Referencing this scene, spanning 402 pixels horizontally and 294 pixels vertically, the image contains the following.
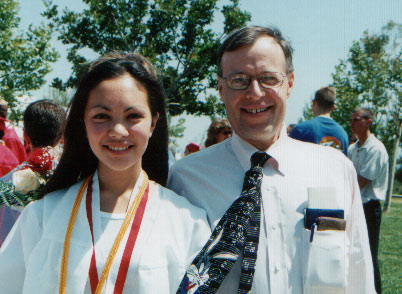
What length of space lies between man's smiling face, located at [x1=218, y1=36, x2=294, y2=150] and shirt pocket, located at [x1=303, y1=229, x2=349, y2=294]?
53cm

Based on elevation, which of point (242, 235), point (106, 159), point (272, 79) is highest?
point (272, 79)

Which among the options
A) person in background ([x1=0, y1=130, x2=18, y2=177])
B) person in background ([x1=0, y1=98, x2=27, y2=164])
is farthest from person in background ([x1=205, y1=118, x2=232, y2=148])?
person in background ([x1=0, y1=130, x2=18, y2=177])

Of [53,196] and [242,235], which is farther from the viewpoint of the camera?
[53,196]

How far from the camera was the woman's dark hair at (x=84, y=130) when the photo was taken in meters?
2.26

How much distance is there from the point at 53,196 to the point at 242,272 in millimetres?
933

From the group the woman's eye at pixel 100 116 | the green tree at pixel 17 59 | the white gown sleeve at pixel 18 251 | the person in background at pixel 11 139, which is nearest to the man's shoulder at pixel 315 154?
the woman's eye at pixel 100 116

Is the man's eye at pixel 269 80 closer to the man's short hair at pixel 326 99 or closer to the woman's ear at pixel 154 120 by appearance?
the woman's ear at pixel 154 120

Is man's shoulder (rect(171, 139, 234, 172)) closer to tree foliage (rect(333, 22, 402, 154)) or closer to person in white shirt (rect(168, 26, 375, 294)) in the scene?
person in white shirt (rect(168, 26, 375, 294))

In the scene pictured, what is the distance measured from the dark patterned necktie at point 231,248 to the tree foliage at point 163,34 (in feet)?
54.4

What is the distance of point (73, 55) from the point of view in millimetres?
18672

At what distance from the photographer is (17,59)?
1375cm

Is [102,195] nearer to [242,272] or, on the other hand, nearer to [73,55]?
[242,272]

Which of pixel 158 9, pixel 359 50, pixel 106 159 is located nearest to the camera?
pixel 106 159

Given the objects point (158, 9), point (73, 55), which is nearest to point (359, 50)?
point (158, 9)
